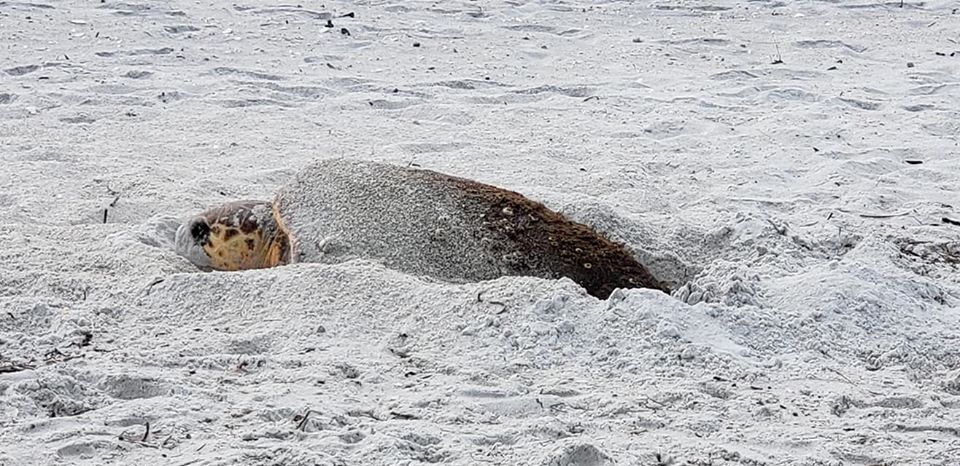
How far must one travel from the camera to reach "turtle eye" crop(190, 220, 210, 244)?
429 cm

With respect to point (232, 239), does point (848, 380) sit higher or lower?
higher

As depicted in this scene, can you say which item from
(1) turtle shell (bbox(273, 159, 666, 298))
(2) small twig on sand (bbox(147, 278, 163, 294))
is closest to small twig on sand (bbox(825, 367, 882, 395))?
(1) turtle shell (bbox(273, 159, 666, 298))

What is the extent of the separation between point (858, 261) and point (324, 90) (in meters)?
3.99

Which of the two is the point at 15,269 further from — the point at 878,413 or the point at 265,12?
the point at 265,12

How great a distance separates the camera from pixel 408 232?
3.97 metres

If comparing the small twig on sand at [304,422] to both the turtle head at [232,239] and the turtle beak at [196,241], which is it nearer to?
the turtle head at [232,239]

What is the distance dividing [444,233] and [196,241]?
0.97m

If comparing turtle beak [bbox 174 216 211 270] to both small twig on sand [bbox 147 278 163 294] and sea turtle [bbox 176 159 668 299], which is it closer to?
sea turtle [bbox 176 159 668 299]

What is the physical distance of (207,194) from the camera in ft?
16.9

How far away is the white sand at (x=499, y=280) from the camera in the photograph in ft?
9.36

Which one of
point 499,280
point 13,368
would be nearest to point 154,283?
point 13,368

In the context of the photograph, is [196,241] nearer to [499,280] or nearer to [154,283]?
[154,283]

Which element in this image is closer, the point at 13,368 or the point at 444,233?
the point at 13,368

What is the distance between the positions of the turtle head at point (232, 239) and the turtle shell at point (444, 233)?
96 mm
